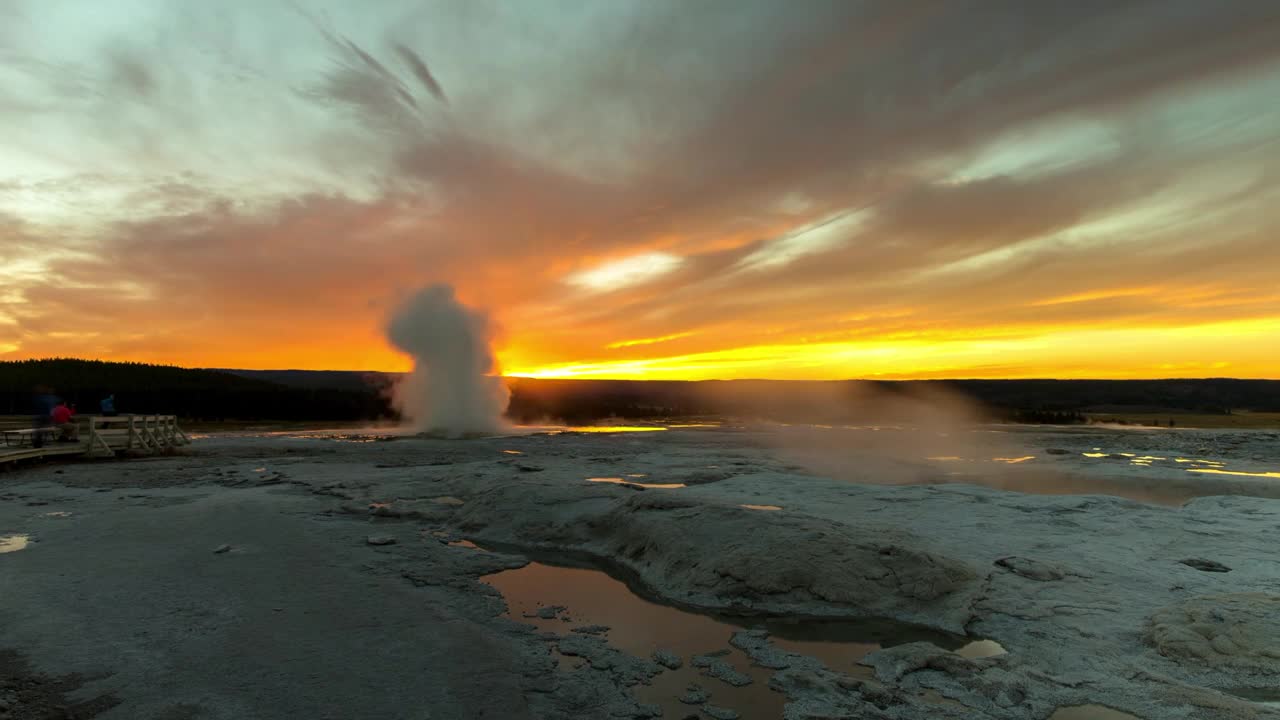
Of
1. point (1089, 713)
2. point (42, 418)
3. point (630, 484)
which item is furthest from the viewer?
point (42, 418)

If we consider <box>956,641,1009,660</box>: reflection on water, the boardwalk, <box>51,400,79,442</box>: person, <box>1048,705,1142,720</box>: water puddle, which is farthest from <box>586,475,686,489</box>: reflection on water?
<box>51,400,79,442</box>: person

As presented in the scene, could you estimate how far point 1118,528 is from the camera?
1066 cm

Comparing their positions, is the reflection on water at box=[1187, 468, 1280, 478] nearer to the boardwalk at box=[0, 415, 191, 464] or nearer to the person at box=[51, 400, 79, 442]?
the boardwalk at box=[0, 415, 191, 464]

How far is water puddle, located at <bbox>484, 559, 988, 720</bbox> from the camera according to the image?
17.5 feet

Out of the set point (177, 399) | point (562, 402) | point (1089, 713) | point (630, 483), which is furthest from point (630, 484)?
point (562, 402)

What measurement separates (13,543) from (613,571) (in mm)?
8992

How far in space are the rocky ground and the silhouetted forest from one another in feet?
129

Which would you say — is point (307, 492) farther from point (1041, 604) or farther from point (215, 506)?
point (1041, 604)

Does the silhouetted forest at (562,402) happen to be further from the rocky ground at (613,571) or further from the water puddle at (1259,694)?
the water puddle at (1259,694)

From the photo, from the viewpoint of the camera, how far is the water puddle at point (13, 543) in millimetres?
9292

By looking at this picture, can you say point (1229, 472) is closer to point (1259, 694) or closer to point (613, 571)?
point (1259, 694)

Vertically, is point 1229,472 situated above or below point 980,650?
above

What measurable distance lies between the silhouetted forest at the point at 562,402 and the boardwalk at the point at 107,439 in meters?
27.1

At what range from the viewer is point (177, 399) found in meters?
54.3
